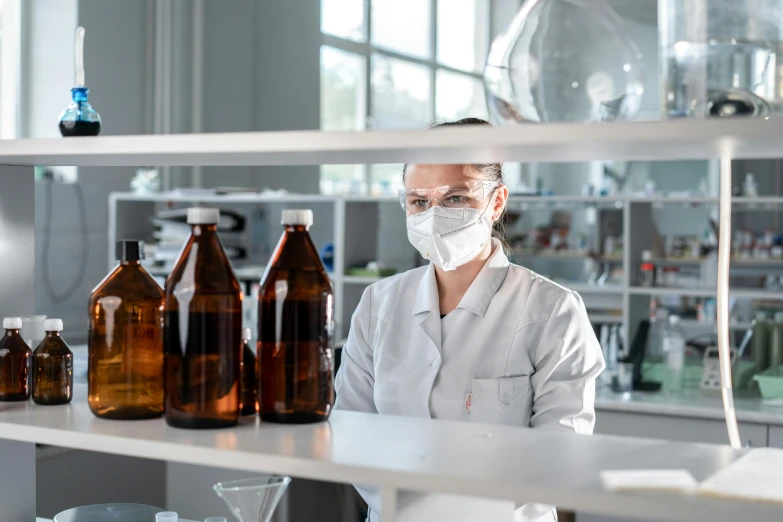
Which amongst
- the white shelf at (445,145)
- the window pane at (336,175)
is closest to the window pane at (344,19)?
the window pane at (336,175)

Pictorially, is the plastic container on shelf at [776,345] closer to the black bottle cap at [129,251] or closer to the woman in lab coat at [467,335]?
the woman in lab coat at [467,335]

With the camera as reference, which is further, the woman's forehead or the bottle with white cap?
the woman's forehead

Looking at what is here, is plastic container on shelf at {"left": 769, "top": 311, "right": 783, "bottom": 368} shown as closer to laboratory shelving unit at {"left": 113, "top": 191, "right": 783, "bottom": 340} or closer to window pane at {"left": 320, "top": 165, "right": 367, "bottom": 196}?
laboratory shelving unit at {"left": 113, "top": 191, "right": 783, "bottom": 340}

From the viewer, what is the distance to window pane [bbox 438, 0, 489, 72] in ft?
27.1

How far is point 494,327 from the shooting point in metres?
1.72

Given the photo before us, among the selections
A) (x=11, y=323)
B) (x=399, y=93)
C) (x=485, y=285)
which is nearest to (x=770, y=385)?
(x=485, y=285)

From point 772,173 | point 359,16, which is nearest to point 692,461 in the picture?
point 359,16

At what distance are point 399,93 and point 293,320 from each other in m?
6.83

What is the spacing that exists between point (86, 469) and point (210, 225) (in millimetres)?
2790

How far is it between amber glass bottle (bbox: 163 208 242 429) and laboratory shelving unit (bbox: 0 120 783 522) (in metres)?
0.03

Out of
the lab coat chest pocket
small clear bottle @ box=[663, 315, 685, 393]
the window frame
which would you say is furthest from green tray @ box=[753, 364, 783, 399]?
the window frame

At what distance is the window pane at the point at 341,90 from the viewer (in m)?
6.82

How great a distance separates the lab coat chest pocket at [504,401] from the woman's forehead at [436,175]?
0.38 m

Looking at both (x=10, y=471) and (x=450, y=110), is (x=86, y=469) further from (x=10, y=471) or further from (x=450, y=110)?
(x=450, y=110)
